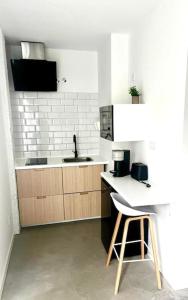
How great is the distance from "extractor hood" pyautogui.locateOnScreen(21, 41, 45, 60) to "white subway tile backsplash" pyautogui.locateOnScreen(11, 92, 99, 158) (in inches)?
21.6

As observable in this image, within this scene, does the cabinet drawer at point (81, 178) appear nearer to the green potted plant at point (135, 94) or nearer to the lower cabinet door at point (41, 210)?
the lower cabinet door at point (41, 210)

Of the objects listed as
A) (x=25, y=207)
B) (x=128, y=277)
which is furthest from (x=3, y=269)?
(x=128, y=277)

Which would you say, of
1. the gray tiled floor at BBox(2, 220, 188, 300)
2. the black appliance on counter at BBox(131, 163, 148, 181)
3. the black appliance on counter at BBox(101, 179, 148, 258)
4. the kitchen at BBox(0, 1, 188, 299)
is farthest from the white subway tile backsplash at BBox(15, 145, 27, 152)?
the black appliance on counter at BBox(131, 163, 148, 181)

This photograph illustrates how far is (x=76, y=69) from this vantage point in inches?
132

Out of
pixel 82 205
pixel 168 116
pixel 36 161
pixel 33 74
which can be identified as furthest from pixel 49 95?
pixel 168 116

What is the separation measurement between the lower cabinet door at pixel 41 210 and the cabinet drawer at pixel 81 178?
0.21 meters

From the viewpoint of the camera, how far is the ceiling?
6.33 ft

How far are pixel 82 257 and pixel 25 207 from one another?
3.54ft

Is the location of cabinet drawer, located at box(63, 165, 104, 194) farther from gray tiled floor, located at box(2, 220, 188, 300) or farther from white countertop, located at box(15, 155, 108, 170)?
gray tiled floor, located at box(2, 220, 188, 300)

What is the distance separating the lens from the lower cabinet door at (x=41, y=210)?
117 inches

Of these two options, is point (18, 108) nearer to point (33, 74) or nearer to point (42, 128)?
point (42, 128)

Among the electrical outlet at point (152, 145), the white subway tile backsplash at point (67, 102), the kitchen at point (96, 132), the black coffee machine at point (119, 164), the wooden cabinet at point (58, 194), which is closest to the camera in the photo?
the kitchen at point (96, 132)

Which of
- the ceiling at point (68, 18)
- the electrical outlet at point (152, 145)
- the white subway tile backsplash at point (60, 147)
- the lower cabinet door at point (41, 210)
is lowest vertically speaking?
the lower cabinet door at point (41, 210)

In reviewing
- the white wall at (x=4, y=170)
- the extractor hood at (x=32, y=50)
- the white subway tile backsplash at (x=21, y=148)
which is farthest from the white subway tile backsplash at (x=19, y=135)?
the extractor hood at (x=32, y=50)
